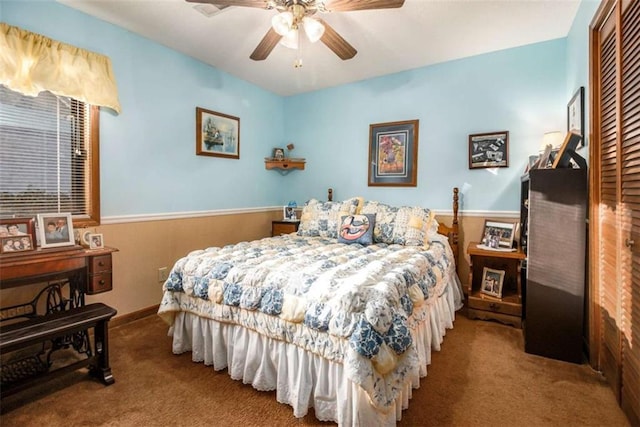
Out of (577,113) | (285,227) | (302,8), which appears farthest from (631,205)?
(285,227)

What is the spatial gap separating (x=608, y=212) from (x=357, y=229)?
1.73 meters

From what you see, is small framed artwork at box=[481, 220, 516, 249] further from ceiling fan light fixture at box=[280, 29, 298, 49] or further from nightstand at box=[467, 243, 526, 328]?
ceiling fan light fixture at box=[280, 29, 298, 49]

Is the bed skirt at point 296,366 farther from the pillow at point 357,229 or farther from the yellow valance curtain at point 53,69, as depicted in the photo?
the yellow valance curtain at point 53,69

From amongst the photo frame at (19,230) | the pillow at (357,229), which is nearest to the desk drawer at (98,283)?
the photo frame at (19,230)

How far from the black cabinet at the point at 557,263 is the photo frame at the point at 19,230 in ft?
11.1

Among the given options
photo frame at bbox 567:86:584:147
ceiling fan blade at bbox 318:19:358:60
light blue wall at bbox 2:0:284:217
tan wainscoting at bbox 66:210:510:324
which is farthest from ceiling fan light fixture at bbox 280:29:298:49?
photo frame at bbox 567:86:584:147

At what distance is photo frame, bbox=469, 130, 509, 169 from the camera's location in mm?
3059

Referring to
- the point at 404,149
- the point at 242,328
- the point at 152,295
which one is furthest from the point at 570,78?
the point at 152,295

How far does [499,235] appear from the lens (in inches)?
115

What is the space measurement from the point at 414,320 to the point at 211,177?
8.83 feet

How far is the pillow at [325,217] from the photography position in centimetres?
314

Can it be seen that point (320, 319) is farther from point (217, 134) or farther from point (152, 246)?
point (217, 134)

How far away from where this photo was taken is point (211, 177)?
349cm

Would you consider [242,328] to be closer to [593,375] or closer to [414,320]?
[414,320]
